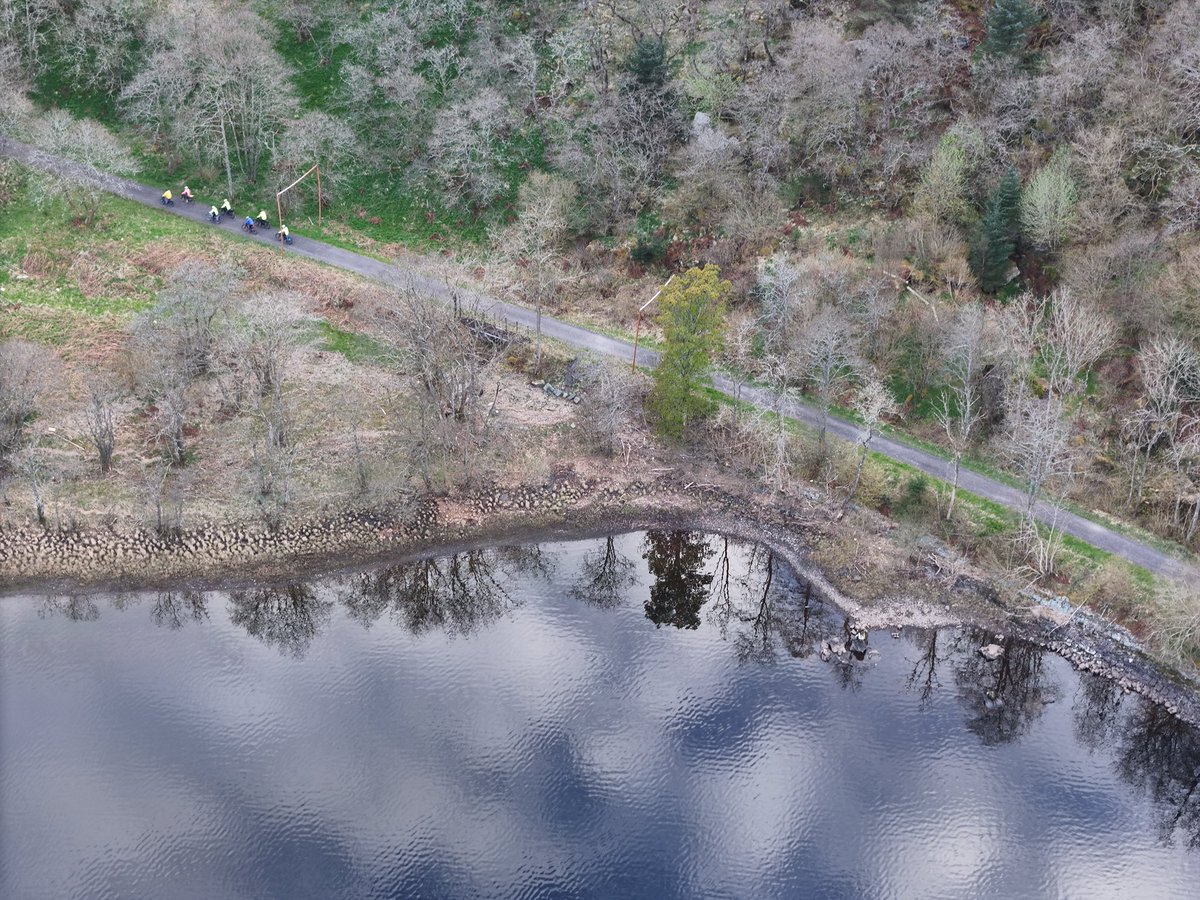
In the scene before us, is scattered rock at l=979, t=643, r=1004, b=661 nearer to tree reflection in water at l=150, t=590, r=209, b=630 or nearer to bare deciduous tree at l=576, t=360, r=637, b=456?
bare deciduous tree at l=576, t=360, r=637, b=456

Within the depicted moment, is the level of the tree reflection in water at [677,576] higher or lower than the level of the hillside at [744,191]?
lower

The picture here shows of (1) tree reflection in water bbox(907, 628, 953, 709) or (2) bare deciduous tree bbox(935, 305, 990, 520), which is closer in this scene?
(1) tree reflection in water bbox(907, 628, 953, 709)

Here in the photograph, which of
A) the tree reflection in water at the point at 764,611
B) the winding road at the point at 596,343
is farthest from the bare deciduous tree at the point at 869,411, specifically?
the tree reflection in water at the point at 764,611

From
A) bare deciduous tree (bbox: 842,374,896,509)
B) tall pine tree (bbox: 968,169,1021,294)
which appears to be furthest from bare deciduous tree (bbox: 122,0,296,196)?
tall pine tree (bbox: 968,169,1021,294)

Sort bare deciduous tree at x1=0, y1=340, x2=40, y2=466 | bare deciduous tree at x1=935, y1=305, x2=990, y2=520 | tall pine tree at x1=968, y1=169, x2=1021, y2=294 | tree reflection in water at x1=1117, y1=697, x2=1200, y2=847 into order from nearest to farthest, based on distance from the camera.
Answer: tree reflection in water at x1=1117, y1=697, x2=1200, y2=847 < bare deciduous tree at x1=935, y1=305, x2=990, y2=520 < bare deciduous tree at x1=0, y1=340, x2=40, y2=466 < tall pine tree at x1=968, y1=169, x2=1021, y2=294

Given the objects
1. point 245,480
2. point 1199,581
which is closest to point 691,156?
point 245,480

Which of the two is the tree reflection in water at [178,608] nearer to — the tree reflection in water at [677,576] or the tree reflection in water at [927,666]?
the tree reflection in water at [677,576]

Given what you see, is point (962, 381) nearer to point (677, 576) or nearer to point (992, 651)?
point (992, 651)
